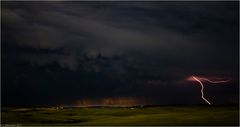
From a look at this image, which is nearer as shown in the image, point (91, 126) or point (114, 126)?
point (114, 126)

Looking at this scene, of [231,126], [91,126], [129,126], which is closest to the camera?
[231,126]

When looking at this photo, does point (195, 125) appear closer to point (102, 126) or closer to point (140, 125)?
point (140, 125)

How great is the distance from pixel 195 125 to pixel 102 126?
43.5 ft

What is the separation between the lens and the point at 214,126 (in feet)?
163

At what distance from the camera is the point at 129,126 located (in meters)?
53.0

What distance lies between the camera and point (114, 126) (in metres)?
53.5

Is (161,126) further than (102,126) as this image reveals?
No

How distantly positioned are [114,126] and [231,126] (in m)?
15.3

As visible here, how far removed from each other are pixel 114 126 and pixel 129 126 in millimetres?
2108

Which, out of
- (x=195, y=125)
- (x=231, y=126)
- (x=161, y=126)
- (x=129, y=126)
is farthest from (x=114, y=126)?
(x=231, y=126)

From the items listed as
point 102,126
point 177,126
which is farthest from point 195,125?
point 102,126

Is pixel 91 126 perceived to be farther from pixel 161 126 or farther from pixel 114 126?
pixel 161 126

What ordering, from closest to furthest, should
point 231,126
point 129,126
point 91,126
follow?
point 231,126 < point 129,126 < point 91,126

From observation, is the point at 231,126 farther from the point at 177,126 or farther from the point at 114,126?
the point at 114,126
